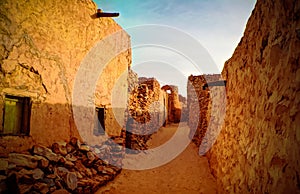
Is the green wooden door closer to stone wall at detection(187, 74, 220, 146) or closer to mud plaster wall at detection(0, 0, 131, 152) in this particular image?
mud plaster wall at detection(0, 0, 131, 152)

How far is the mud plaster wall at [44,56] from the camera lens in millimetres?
3691

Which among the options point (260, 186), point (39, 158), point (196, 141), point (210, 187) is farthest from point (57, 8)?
point (196, 141)

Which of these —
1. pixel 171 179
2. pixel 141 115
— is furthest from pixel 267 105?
pixel 141 115

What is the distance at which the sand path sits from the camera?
4.96 m

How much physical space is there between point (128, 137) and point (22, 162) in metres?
4.72

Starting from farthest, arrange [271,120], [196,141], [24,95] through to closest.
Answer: [196,141]
[24,95]
[271,120]

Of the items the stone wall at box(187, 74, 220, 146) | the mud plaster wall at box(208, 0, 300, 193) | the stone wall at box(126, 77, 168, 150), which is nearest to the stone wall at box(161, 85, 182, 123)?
the stone wall at box(126, 77, 168, 150)

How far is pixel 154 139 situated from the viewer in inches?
410

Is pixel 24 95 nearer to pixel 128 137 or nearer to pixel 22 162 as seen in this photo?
pixel 22 162

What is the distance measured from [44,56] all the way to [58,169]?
88.7 inches

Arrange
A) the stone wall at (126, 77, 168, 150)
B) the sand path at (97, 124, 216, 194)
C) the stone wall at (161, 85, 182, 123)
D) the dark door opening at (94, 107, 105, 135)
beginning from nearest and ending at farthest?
1. the sand path at (97, 124, 216, 194)
2. the dark door opening at (94, 107, 105, 135)
3. the stone wall at (126, 77, 168, 150)
4. the stone wall at (161, 85, 182, 123)

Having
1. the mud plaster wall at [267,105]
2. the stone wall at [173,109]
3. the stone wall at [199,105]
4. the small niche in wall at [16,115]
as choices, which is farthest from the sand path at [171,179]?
the stone wall at [173,109]

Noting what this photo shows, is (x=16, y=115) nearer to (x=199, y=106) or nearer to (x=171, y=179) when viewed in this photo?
(x=171, y=179)

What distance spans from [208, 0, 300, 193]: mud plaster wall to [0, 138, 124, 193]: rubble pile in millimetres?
2832
